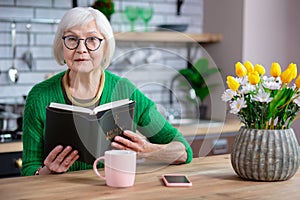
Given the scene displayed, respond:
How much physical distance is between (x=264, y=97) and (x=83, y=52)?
2.50 feet

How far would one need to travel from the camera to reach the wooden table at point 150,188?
63.5 inches

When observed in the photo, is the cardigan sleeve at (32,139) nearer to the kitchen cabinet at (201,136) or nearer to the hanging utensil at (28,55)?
the kitchen cabinet at (201,136)

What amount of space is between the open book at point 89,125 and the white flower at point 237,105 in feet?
1.23

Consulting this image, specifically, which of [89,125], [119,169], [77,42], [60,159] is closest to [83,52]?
[77,42]

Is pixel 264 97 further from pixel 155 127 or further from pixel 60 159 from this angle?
pixel 60 159

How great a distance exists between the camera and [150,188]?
170 centimetres

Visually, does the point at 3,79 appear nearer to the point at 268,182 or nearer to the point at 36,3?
the point at 36,3

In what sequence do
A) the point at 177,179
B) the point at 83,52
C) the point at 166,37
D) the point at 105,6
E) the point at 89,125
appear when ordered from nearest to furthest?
the point at 177,179, the point at 89,125, the point at 83,52, the point at 166,37, the point at 105,6

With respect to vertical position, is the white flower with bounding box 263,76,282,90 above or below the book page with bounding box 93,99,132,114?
above

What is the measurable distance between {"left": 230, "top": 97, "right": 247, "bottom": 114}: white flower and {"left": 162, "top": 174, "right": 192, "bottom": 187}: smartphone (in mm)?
279

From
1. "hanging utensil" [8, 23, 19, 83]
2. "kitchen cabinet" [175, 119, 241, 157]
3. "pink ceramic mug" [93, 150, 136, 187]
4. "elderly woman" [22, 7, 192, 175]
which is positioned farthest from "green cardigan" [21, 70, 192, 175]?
"hanging utensil" [8, 23, 19, 83]

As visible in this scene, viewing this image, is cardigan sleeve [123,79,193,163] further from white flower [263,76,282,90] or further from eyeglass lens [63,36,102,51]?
white flower [263,76,282,90]

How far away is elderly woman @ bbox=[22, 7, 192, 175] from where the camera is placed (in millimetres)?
1978

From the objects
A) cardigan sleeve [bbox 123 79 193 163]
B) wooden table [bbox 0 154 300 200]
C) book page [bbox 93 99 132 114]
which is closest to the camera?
wooden table [bbox 0 154 300 200]
